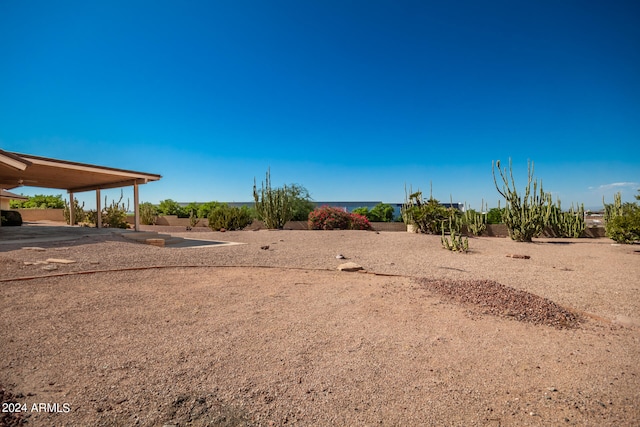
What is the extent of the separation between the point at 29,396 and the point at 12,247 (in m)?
6.97

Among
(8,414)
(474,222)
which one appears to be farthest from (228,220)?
(8,414)

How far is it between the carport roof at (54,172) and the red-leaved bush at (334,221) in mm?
6400

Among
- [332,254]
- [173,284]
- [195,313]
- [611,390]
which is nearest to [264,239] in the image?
[332,254]

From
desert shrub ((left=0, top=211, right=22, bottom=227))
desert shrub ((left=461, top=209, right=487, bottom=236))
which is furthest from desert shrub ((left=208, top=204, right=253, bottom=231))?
desert shrub ((left=461, top=209, right=487, bottom=236))

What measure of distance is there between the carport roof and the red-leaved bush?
6.40 meters

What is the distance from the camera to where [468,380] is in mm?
2344

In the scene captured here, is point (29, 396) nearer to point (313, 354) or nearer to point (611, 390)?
point (313, 354)

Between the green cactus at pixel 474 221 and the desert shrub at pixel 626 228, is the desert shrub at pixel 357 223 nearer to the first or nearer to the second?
the green cactus at pixel 474 221

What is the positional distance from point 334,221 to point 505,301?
10.5 metres

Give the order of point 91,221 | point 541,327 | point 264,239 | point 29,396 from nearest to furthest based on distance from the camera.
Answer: point 29,396 → point 541,327 → point 264,239 → point 91,221

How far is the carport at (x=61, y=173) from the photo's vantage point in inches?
310

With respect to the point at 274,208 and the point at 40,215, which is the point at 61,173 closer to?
the point at 274,208

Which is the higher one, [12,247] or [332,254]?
[12,247]

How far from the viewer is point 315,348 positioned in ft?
9.28
